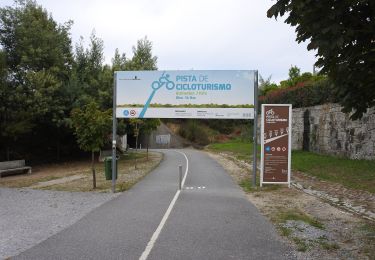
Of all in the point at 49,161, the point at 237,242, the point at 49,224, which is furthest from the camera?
the point at 49,161

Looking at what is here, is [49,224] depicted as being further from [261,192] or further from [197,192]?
[261,192]

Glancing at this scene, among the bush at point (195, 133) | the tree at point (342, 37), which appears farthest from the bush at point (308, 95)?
the bush at point (195, 133)

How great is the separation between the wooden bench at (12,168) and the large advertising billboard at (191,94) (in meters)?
8.75

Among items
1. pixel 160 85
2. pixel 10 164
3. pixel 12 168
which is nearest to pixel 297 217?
pixel 160 85

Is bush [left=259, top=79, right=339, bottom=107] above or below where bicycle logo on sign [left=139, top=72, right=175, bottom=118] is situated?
above

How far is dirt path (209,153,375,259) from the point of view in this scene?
23.1 feet

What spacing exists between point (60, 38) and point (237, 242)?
86.8 feet

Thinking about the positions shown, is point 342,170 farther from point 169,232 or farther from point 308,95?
point 308,95

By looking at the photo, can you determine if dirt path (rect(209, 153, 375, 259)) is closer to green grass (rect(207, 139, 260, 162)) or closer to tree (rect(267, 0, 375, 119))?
tree (rect(267, 0, 375, 119))

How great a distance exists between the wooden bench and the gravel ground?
5.91m

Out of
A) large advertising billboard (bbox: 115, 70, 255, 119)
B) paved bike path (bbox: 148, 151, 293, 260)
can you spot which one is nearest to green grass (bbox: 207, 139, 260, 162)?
large advertising billboard (bbox: 115, 70, 255, 119)

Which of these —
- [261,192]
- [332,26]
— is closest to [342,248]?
[332,26]

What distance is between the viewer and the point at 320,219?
973 cm

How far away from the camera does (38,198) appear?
1340 cm
